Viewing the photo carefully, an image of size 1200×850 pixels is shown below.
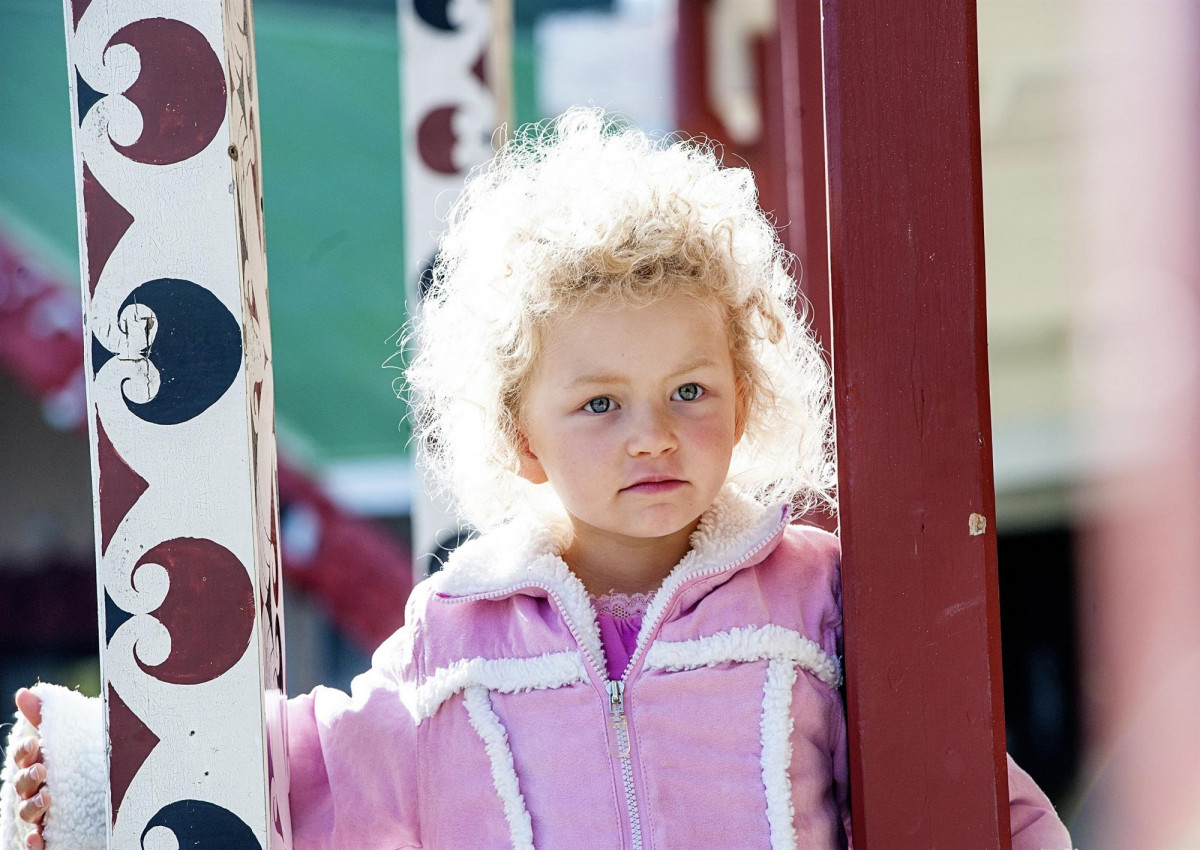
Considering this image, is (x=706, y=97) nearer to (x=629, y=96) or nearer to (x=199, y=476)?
(x=629, y=96)

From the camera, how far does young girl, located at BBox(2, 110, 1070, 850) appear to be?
1.25 metres

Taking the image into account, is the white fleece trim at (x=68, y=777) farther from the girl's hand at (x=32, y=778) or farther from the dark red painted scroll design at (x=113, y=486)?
the dark red painted scroll design at (x=113, y=486)

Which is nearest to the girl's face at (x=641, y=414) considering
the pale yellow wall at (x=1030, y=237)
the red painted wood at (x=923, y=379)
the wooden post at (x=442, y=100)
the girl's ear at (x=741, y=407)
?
the girl's ear at (x=741, y=407)

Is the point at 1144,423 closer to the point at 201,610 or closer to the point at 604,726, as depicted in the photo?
the point at 604,726

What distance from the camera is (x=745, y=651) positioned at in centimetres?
127

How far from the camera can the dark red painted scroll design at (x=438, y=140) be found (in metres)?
2.41

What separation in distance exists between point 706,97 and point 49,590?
2.89m

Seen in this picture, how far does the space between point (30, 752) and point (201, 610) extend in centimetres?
29

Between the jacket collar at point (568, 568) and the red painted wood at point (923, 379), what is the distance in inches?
8.3

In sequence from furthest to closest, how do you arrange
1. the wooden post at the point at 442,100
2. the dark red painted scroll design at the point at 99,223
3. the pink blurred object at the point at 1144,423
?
the pink blurred object at the point at 1144,423 → the wooden post at the point at 442,100 → the dark red painted scroll design at the point at 99,223

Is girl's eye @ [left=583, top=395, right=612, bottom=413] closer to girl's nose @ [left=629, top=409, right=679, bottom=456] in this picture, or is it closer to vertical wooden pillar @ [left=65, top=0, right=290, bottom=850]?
girl's nose @ [left=629, top=409, right=679, bottom=456]

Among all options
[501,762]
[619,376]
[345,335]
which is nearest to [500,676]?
[501,762]

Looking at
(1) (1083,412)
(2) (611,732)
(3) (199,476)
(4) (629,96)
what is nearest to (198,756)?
(3) (199,476)

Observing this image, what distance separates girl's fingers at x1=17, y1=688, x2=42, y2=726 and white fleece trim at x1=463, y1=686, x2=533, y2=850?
1.34ft
